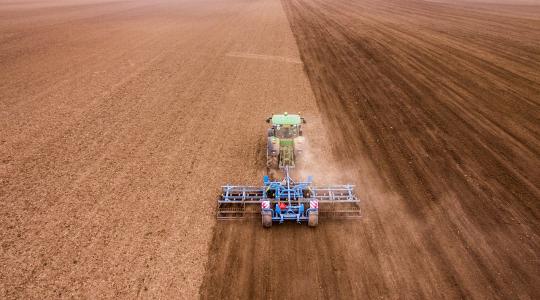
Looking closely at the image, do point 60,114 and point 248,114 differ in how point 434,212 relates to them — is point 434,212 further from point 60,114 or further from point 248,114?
point 60,114

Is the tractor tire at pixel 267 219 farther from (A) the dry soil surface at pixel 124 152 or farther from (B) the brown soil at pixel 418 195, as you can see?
(A) the dry soil surface at pixel 124 152

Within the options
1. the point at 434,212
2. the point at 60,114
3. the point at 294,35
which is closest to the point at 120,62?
the point at 60,114

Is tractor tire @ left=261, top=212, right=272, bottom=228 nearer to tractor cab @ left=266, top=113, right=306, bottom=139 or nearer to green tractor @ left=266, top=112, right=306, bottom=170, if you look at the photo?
green tractor @ left=266, top=112, right=306, bottom=170

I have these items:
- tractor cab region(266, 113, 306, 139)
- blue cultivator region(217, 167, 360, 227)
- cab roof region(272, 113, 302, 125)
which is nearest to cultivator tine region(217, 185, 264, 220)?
blue cultivator region(217, 167, 360, 227)

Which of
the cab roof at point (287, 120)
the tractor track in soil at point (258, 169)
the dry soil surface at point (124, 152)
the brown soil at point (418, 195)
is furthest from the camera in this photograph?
the cab roof at point (287, 120)

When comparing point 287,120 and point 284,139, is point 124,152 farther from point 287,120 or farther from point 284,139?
point 287,120

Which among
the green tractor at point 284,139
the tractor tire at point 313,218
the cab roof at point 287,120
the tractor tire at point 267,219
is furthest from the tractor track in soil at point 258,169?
the cab roof at point 287,120
